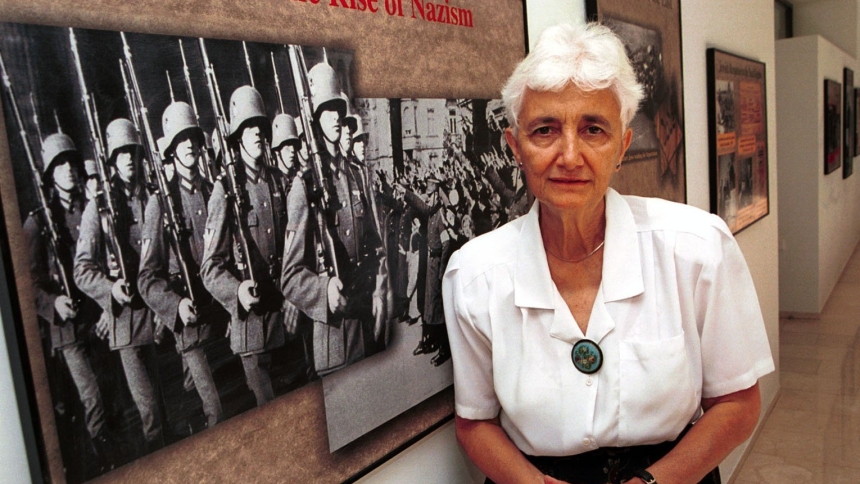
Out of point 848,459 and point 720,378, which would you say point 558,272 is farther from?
point 848,459

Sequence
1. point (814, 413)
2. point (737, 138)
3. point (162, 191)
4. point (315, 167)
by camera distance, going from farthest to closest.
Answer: point (814, 413), point (737, 138), point (315, 167), point (162, 191)

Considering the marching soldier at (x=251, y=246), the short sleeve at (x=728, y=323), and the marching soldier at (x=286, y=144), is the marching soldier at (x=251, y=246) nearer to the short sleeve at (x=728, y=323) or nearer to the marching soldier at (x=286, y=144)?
the marching soldier at (x=286, y=144)

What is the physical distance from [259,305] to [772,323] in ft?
12.8

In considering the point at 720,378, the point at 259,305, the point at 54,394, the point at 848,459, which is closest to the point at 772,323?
the point at 848,459

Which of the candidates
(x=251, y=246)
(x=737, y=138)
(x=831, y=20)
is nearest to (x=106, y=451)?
Result: (x=251, y=246)

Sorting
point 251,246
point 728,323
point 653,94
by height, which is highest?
point 653,94

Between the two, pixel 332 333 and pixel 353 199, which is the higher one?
pixel 353 199

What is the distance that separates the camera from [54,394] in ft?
2.34

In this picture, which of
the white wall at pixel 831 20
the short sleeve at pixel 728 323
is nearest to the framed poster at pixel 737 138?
the short sleeve at pixel 728 323

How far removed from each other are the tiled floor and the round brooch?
2695mm

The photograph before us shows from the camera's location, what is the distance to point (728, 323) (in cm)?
133

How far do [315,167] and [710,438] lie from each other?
39.7 inches

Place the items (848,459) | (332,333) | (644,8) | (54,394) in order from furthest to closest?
(848,459), (644,8), (332,333), (54,394)

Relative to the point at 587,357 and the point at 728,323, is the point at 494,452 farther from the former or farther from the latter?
the point at 728,323
